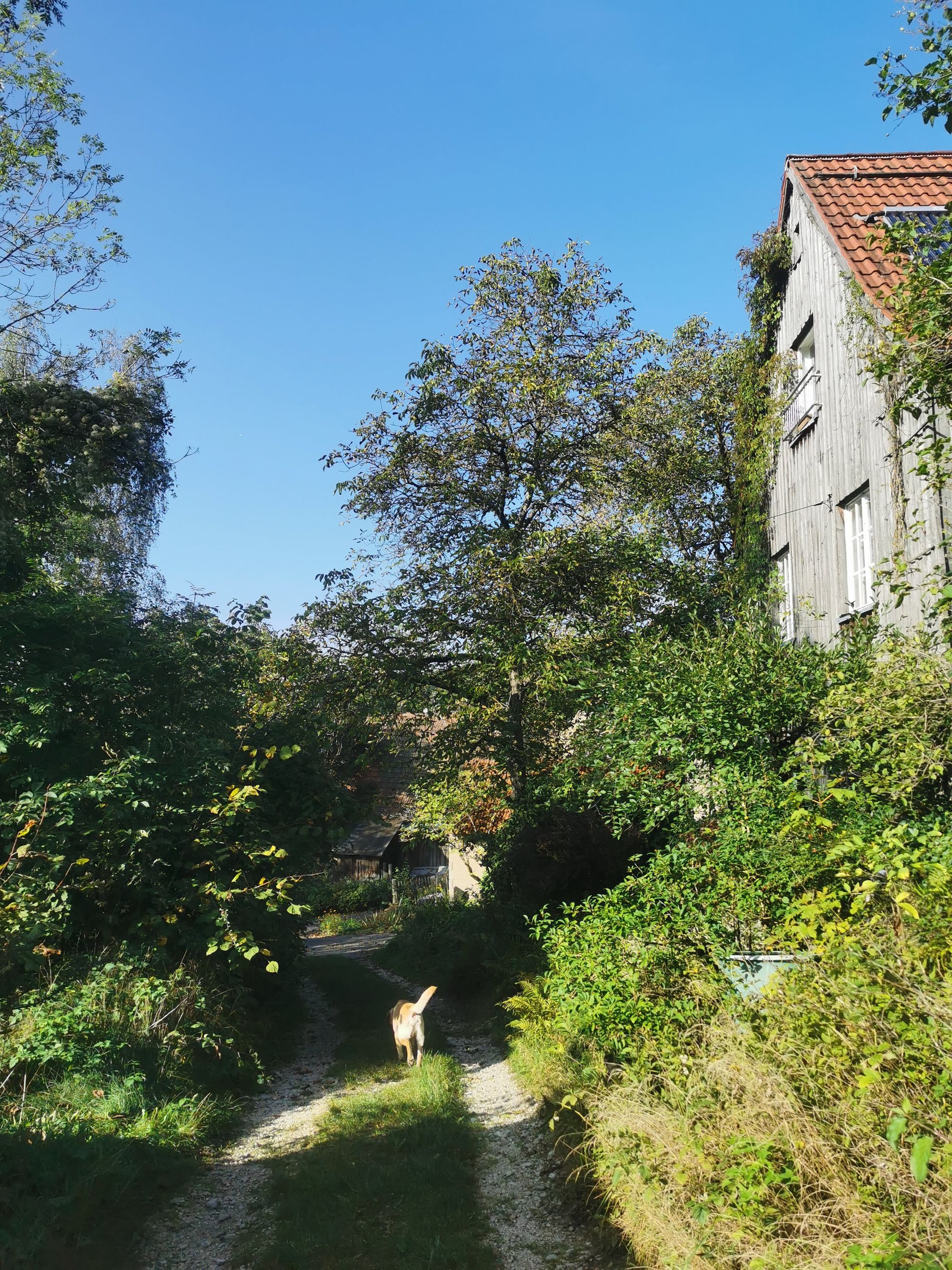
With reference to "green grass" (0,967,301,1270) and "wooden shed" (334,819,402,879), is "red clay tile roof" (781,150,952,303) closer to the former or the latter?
"green grass" (0,967,301,1270)

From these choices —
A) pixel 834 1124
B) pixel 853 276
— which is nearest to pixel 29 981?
pixel 834 1124

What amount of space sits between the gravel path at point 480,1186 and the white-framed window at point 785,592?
279 inches

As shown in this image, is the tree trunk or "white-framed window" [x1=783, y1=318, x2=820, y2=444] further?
the tree trunk

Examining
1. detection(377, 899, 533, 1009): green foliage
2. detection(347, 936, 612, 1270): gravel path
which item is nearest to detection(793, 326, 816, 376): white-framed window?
detection(377, 899, 533, 1009): green foliage

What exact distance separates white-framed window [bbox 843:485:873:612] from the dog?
6.94 metres

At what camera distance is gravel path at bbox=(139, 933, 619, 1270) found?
5.77 m

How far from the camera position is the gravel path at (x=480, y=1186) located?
577 cm

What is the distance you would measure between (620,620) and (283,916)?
690 centimetres

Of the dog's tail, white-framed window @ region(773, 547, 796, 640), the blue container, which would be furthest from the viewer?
white-framed window @ region(773, 547, 796, 640)

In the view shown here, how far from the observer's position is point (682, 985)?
7156 mm

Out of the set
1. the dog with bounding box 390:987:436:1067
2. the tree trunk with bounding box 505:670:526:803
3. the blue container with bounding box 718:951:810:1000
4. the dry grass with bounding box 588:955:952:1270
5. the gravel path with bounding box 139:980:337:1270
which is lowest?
the gravel path with bounding box 139:980:337:1270

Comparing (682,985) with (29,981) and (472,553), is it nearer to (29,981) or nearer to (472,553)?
(29,981)

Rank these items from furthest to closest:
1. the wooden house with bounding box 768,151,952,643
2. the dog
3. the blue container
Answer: the dog < the wooden house with bounding box 768,151,952,643 < the blue container

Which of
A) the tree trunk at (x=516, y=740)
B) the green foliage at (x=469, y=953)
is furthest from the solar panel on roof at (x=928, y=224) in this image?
the green foliage at (x=469, y=953)
